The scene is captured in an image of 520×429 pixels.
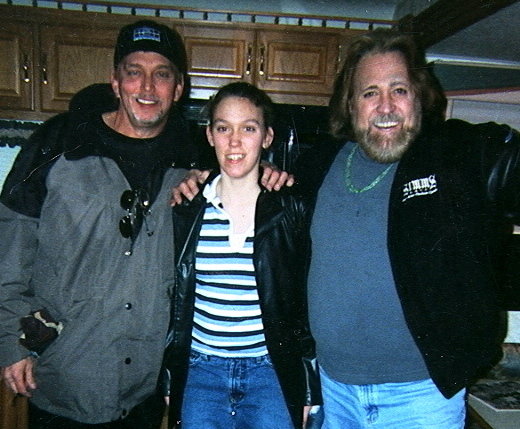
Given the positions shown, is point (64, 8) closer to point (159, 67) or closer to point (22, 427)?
point (159, 67)

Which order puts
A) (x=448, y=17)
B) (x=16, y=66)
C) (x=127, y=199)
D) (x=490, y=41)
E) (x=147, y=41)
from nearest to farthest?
(x=127, y=199), (x=147, y=41), (x=448, y=17), (x=490, y=41), (x=16, y=66)

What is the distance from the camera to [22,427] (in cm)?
172

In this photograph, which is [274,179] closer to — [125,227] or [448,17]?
[125,227]

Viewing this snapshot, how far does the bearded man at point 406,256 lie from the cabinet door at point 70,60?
5.34 ft

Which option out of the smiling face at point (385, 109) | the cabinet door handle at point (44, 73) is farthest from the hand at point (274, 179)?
the cabinet door handle at point (44, 73)

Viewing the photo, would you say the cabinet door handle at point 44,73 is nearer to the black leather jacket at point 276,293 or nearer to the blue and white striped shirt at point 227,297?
the black leather jacket at point 276,293

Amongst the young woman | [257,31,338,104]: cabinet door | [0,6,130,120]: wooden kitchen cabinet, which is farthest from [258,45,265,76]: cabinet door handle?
the young woman

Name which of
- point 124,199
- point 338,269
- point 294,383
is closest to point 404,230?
point 338,269

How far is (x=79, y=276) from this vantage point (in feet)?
4.23

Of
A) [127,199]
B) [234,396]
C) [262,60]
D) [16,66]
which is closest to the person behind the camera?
[234,396]

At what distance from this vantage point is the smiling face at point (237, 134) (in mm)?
1277

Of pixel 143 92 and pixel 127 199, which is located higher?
pixel 143 92

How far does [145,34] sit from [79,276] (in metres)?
0.81

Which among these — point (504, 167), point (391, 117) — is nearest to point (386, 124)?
point (391, 117)
